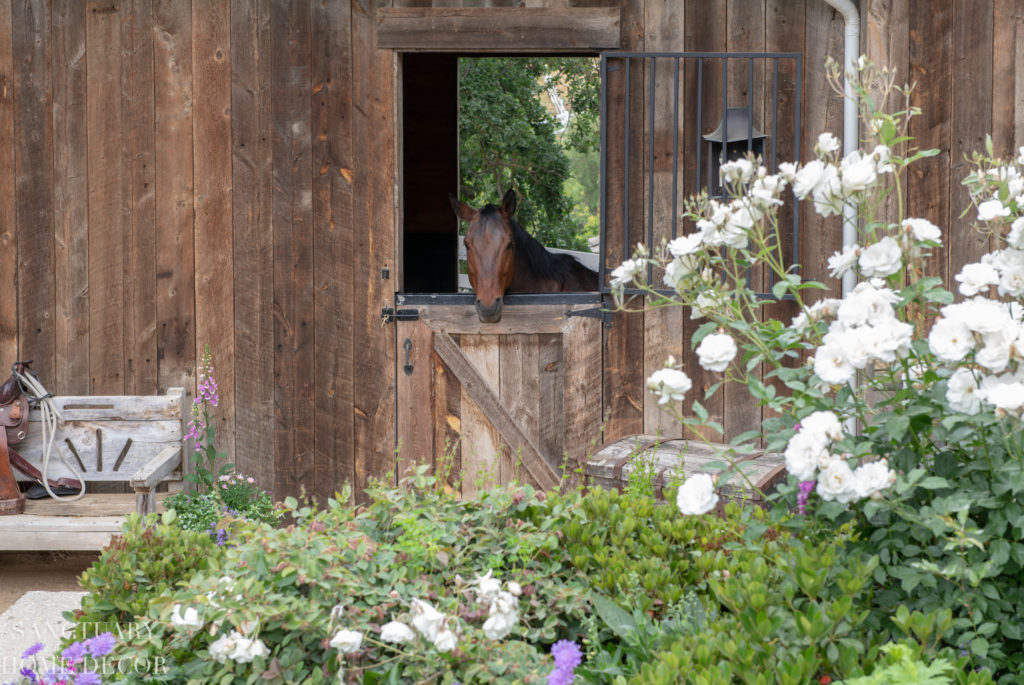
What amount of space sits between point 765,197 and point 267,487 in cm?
337

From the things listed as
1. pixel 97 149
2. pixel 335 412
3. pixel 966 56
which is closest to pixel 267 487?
pixel 335 412

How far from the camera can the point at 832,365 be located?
1.77m

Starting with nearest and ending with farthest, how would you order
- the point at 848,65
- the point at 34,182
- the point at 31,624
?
1. the point at 31,624
2. the point at 848,65
3. the point at 34,182

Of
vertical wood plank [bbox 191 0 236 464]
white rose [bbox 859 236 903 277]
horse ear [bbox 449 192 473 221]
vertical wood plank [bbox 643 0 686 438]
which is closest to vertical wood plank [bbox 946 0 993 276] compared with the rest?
vertical wood plank [bbox 643 0 686 438]

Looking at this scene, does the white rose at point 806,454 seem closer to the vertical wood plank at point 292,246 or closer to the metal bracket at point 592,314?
the metal bracket at point 592,314

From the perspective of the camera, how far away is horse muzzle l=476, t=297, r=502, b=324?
174 inches

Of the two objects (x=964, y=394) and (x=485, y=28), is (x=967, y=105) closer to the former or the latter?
(x=485, y=28)

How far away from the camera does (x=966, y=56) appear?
14.2 feet

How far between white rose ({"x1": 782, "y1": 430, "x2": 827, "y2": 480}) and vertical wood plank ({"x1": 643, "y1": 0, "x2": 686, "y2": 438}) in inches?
108

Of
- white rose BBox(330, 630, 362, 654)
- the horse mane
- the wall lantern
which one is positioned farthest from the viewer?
the horse mane

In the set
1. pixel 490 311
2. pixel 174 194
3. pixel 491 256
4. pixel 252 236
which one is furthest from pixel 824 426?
pixel 174 194

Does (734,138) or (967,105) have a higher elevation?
(967,105)

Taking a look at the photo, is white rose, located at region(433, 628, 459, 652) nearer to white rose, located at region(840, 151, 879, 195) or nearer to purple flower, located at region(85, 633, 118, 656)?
purple flower, located at region(85, 633, 118, 656)

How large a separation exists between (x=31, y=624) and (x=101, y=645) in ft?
6.75
